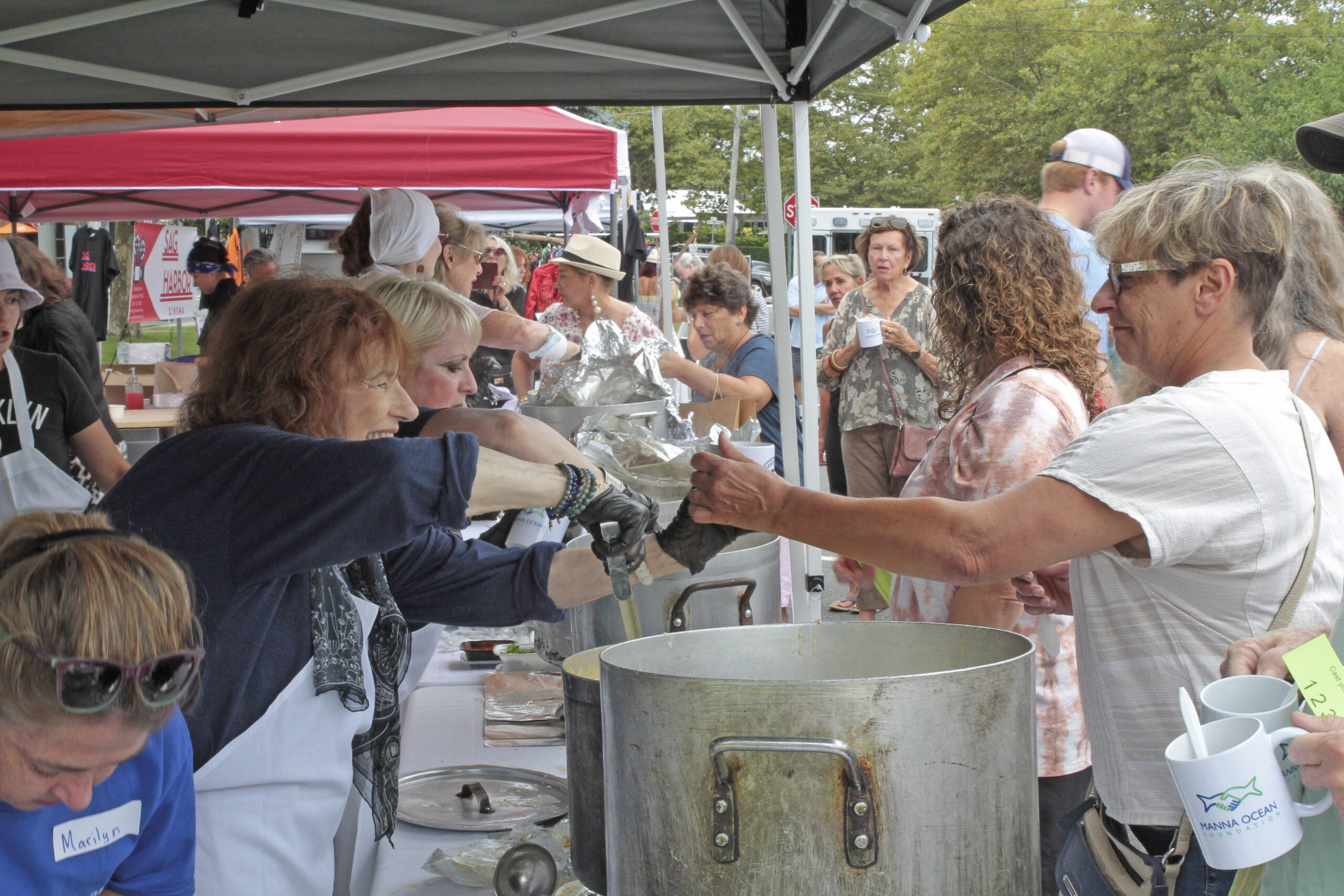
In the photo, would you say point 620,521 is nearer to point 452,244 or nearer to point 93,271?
point 452,244

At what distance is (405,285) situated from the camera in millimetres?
2393

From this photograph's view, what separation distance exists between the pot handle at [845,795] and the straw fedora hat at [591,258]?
13.9 ft

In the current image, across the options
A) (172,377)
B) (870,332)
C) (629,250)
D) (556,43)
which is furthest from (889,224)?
(172,377)

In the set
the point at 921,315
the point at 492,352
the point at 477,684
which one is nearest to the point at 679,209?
the point at 492,352


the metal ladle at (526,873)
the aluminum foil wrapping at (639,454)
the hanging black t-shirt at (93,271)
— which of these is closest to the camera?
the metal ladle at (526,873)

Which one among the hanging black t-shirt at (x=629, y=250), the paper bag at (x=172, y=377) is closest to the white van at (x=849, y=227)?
the hanging black t-shirt at (x=629, y=250)

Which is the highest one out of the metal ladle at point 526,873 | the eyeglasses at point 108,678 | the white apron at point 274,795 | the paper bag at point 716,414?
the paper bag at point 716,414

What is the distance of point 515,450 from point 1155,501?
1.37 m

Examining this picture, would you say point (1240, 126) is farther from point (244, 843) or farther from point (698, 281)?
point (244, 843)

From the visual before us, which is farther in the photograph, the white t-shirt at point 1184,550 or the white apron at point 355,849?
the white apron at point 355,849

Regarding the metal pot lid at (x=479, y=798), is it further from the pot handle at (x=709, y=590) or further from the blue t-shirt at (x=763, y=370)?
the blue t-shirt at (x=763, y=370)

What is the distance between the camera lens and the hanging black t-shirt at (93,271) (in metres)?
10.7

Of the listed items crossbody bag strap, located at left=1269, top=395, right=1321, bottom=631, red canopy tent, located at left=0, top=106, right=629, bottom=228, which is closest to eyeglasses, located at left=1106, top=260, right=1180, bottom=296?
crossbody bag strap, located at left=1269, top=395, right=1321, bottom=631

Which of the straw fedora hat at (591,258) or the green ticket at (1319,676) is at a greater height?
the straw fedora hat at (591,258)
